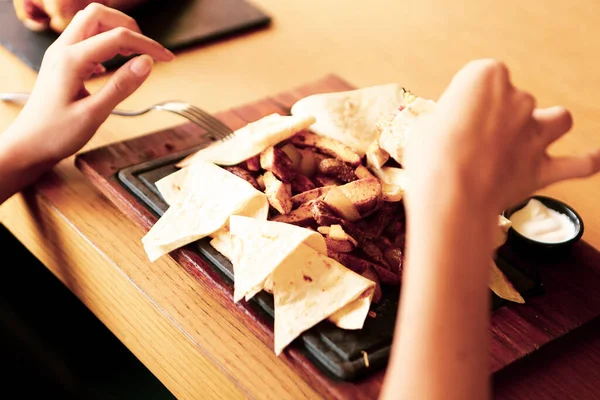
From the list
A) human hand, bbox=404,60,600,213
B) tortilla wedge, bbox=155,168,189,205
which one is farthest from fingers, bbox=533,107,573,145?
tortilla wedge, bbox=155,168,189,205

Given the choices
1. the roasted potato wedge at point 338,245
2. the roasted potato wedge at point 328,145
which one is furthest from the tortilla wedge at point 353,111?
the roasted potato wedge at point 338,245

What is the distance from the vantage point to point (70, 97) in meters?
1.11

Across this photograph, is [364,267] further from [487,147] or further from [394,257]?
[487,147]

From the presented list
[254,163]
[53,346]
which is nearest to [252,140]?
[254,163]

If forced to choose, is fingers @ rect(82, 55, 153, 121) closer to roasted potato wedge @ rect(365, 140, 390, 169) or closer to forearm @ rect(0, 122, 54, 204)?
forearm @ rect(0, 122, 54, 204)

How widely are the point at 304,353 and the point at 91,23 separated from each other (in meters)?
0.78

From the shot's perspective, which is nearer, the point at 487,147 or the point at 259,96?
the point at 487,147

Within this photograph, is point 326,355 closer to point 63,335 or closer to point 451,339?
point 451,339

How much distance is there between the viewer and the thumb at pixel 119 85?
112cm

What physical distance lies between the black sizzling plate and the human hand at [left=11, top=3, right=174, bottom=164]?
25 centimetres

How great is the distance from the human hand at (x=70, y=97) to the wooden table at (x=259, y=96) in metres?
0.10

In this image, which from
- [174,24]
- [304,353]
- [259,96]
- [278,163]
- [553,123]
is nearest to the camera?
[553,123]

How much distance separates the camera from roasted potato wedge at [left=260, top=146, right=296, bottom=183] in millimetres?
1031

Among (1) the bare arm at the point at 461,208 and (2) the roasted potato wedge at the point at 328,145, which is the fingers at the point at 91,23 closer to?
(2) the roasted potato wedge at the point at 328,145
